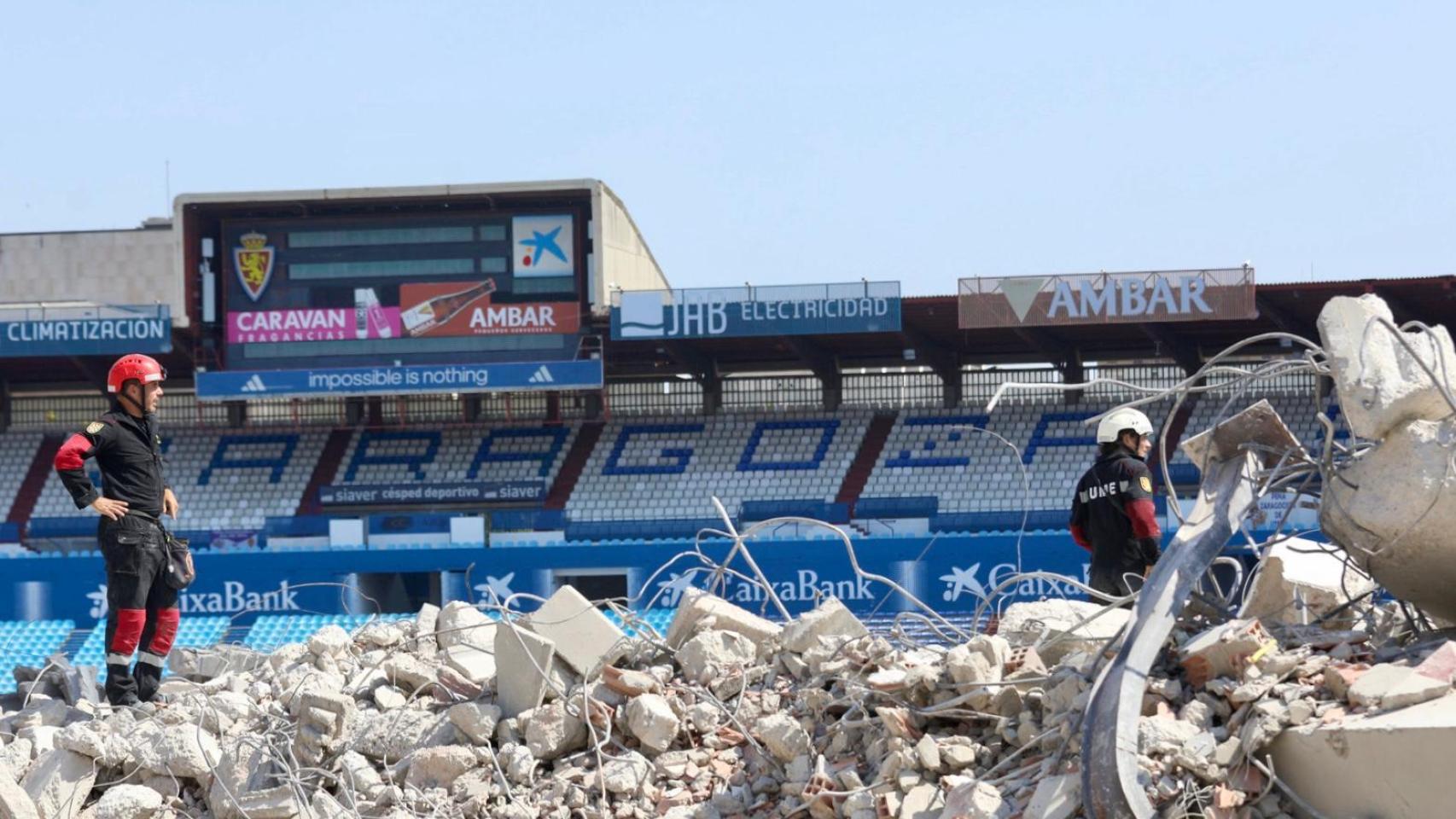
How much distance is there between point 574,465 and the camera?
2816cm

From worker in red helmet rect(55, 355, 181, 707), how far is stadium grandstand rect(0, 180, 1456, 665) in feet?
51.2

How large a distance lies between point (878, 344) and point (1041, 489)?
14.6 feet

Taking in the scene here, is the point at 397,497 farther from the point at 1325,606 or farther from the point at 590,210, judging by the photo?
the point at 1325,606

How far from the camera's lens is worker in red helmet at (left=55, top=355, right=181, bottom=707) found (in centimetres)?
700

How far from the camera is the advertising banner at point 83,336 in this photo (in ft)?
89.3

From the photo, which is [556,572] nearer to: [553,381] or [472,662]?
[553,381]

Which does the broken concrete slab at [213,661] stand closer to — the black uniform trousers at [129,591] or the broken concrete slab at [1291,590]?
the black uniform trousers at [129,591]

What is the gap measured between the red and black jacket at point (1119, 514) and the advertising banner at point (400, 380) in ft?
65.5

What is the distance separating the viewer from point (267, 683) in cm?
714

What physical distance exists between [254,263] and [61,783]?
22.8m

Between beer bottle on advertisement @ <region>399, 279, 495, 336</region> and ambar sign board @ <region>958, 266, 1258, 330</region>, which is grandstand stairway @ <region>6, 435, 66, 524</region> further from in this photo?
ambar sign board @ <region>958, 266, 1258, 330</region>

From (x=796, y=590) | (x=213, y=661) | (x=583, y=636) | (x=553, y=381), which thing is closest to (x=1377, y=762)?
(x=583, y=636)

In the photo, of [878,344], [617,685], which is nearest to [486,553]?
[878,344]

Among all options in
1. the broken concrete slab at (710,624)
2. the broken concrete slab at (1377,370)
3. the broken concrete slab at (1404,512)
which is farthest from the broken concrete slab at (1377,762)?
the broken concrete slab at (710,624)
